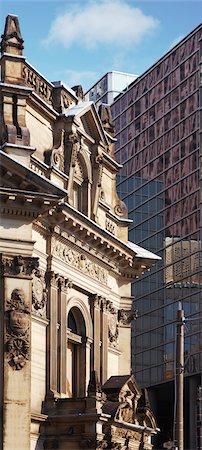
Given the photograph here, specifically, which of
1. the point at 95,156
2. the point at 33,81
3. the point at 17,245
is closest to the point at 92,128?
the point at 95,156

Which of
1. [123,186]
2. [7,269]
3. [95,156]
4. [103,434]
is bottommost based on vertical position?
[103,434]

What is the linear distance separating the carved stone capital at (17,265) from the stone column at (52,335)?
2552mm

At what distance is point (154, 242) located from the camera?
94.2 meters

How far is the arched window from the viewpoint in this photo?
41531 mm

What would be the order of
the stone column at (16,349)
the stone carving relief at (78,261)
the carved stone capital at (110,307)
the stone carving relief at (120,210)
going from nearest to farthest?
the stone column at (16,349) → the stone carving relief at (78,261) → the carved stone capital at (110,307) → the stone carving relief at (120,210)

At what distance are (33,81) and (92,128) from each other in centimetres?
440

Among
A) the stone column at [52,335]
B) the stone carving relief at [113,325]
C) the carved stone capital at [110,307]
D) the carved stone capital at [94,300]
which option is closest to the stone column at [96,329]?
the carved stone capital at [94,300]

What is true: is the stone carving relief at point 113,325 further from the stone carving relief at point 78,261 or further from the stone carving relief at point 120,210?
the stone carving relief at point 120,210

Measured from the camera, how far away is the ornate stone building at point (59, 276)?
36031 mm

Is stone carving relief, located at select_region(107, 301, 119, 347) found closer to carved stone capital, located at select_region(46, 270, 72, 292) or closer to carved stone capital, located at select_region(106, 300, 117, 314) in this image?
carved stone capital, located at select_region(106, 300, 117, 314)

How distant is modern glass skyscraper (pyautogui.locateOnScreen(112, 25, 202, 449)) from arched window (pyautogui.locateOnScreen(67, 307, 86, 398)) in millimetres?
43546

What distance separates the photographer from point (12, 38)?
1516 inches

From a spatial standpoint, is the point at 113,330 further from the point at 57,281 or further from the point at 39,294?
the point at 39,294

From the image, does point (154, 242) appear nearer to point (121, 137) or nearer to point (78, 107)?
point (121, 137)
